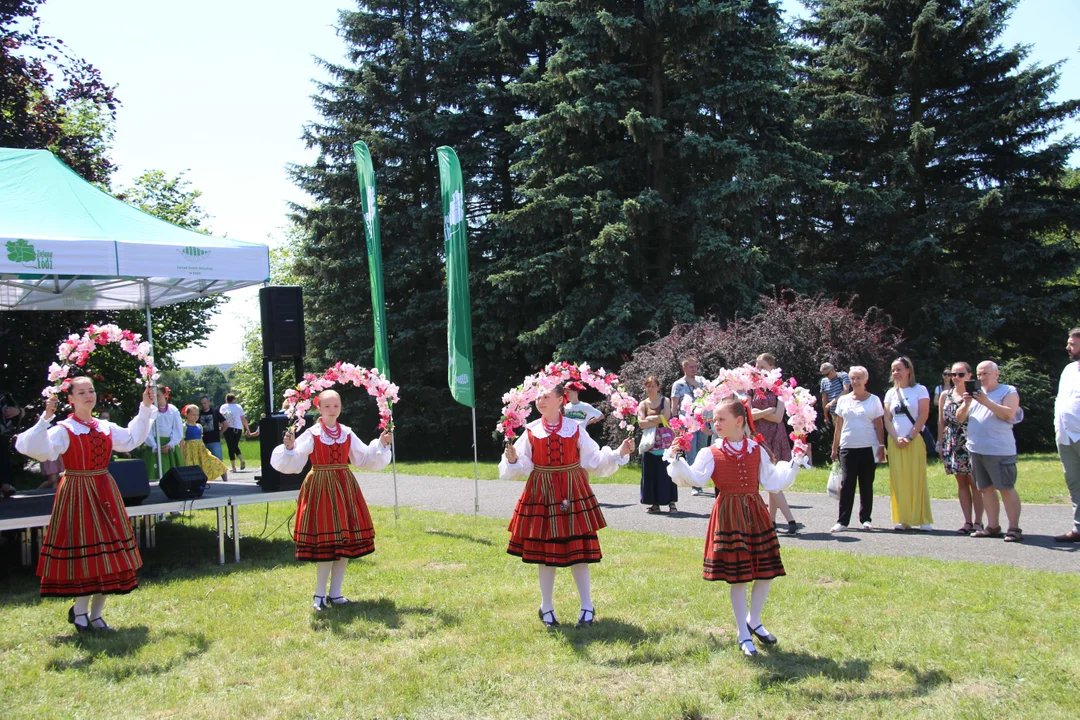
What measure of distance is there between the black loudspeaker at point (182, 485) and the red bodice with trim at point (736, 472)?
582cm

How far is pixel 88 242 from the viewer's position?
862cm

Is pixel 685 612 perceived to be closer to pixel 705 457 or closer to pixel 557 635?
pixel 557 635

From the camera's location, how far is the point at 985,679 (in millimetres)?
4594

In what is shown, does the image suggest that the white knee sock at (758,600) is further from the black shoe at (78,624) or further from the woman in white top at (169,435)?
the woman in white top at (169,435)

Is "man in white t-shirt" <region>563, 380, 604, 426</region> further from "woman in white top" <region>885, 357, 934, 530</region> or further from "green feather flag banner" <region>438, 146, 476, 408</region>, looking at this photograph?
"woman in white top" <region>885, 357, 934, 530</region>

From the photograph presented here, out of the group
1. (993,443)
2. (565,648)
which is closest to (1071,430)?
(993,443)

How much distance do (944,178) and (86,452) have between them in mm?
23648

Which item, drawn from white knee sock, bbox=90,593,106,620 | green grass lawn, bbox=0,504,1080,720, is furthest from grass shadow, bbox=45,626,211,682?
white knee sock, bbox=90,593,106,620

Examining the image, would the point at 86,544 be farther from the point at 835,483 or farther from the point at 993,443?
the point at 993,443

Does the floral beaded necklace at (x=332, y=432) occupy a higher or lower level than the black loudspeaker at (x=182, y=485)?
higher

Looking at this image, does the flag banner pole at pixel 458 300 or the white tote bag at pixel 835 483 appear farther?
the flag banner pole at pixel 458 300

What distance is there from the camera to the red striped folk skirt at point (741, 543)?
5148 mm

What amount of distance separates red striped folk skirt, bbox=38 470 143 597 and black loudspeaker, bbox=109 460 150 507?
2277mm

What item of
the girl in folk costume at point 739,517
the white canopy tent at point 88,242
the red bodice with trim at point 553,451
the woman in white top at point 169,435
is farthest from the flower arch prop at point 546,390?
the woman in white top at point 169,435
